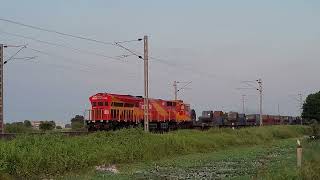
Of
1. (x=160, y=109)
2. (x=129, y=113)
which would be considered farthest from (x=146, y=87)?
(x=160, y=109)

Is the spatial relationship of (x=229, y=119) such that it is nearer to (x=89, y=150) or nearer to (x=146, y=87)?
(x=146, y=87)

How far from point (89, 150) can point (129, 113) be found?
102 ft

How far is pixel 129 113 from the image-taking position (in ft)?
183

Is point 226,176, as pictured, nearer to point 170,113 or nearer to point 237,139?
point 237,139

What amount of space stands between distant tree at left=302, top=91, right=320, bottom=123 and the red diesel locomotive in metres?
84.3

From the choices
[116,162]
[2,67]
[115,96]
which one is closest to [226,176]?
[116,162]

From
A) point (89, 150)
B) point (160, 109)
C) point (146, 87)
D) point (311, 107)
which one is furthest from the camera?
point (311, 107)

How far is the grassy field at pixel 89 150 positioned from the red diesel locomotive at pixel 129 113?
1314cm

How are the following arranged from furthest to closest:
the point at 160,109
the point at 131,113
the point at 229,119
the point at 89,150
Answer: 1. the point at 229,119
2. the point at 160,109
3. the point at 131,113
4. the point at 89,150

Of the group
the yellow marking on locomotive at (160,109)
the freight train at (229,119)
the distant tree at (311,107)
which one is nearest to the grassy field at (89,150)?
the yellow marking on locomotive at (160,109)

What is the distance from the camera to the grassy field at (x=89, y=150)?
1958 cm

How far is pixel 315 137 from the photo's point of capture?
47188 mm

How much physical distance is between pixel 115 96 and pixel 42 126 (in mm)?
10489

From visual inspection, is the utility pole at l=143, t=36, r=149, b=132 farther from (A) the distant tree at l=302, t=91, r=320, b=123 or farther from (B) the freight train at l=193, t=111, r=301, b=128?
(A) the distant tree at l=302, t=91, r=320, b=123
